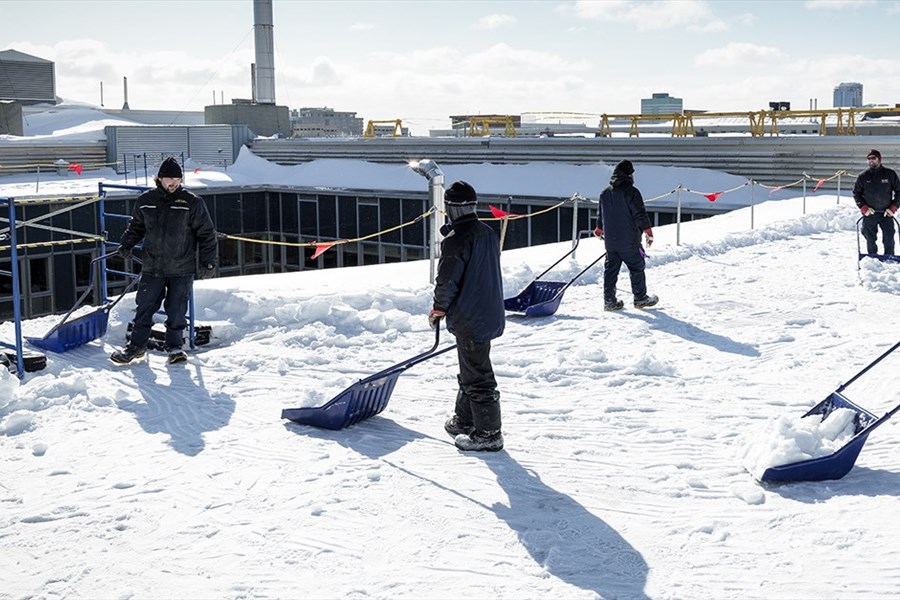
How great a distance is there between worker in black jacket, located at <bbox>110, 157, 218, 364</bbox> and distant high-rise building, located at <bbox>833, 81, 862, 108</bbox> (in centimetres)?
4794

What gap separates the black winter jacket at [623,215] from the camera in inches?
Result: 420

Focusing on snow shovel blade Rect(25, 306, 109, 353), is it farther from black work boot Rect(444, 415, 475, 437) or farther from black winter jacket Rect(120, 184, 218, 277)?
black work boot Rect(444, 415, 475, 437)

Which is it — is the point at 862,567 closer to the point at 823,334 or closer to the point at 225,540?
the point at 225,540

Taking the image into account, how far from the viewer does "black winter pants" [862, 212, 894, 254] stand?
13.2m

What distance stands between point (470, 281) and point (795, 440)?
218cm

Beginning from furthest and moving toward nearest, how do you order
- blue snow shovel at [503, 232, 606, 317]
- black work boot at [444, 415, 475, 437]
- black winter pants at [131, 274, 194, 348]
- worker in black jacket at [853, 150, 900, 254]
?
1. worker in black jacket at [853, 150, 900, 254]
2. blue snow shovel at [503, 232, 606, 317]
3. black winter pants at [131, 274, 194, 348]
4. black work boot at [444, 415, 475, 437]

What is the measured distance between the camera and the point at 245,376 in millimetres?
8125

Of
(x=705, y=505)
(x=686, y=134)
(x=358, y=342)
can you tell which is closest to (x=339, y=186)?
(x=686, y=134)

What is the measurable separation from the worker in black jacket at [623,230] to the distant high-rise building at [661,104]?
4620cm

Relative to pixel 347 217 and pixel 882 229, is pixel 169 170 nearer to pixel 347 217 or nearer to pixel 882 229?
pixel 882 229

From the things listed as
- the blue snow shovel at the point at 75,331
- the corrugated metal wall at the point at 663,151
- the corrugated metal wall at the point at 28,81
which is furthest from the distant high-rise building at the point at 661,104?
the blue snow shovel at the point at 75,331

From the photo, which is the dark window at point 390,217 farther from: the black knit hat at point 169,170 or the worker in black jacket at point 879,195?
the black knit hat at point 169,170

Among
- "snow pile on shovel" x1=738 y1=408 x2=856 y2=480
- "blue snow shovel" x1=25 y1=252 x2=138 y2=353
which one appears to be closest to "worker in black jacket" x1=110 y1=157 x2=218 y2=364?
"blue snow shovel" x1=25 y1=252 x2=138 y2=353

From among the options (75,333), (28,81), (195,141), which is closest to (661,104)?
(195,141)
